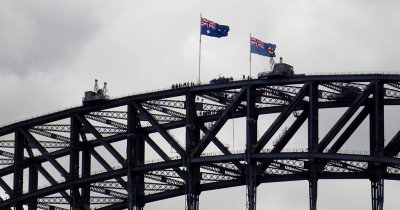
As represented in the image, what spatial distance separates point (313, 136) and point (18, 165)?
→ 42.9 metres

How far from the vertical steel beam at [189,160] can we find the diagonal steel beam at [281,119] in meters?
8.07

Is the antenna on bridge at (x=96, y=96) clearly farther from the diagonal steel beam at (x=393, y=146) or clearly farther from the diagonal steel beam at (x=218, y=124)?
the diagonal steel beam at (x=393, y=146)

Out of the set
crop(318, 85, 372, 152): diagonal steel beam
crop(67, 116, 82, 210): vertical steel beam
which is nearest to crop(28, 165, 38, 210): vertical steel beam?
crop(67, 116, 82, 210): vertical steel beam

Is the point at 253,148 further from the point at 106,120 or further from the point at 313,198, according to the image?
the point at 106,120

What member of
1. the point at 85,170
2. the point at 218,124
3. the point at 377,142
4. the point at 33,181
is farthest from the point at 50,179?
the point at 377,142

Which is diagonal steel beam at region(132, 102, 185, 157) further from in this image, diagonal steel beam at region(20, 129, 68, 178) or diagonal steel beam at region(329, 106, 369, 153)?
diagonal steel beam at region(329, 106, 369, 153)

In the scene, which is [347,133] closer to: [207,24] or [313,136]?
[313,136]

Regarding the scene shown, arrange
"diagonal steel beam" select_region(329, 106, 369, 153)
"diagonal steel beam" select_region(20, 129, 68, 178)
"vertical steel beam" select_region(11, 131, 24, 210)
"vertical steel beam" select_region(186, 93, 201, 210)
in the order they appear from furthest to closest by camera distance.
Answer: "vertical steel beam" select_region(11, 131, 24, 210) < "diagonal steel beam" select_region(20, 129, 68, 178) < "vertical steel beam" select_region(186, 93, 201, 210) < "diagonal steel beam" select_region(329, 106, 369, 153)

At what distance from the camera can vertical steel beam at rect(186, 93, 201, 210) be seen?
557 feet

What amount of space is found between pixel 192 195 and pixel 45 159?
25162 millimetres

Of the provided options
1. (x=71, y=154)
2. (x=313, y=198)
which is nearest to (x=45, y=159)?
(x=71, y=154)

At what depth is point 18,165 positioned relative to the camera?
18875 cm

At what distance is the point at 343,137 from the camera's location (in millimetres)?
167500

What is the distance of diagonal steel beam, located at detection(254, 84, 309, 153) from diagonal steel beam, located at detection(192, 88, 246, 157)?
4977 millimetres
